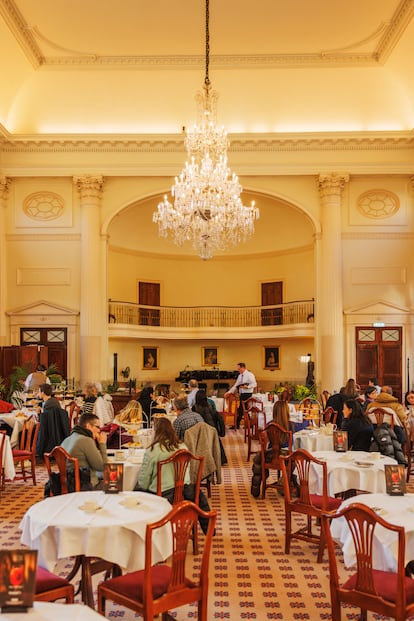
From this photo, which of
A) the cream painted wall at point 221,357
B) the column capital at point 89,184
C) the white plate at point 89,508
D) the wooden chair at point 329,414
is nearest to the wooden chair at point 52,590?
the white plate at point 89,508

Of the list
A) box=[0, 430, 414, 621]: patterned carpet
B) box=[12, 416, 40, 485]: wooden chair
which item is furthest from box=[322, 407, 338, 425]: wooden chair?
box=[12, 416, 40, 485]: wooden chair

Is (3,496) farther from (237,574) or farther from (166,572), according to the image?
(166,572)

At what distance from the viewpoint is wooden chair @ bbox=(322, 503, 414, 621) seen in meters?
3.54

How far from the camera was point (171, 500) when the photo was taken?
5.66m

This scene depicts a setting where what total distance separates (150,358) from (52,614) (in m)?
19.2

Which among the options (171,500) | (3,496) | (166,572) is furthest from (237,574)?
(3,496)

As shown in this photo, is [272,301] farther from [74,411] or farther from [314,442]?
[314,442]

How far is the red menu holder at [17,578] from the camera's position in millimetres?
2643

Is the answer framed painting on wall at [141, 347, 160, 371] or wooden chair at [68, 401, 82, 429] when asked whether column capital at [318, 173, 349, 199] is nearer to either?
framed painting on wall at [141, 347, 160, 371]

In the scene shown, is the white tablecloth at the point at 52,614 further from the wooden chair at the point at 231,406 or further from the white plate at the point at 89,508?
the wooden chair at the point at 231,406

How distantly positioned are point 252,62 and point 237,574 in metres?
14.6

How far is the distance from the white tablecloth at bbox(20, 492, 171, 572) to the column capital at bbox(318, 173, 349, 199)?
1427 cm

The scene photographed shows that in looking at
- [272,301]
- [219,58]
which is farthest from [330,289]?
[219,58]

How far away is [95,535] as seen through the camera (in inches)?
158
